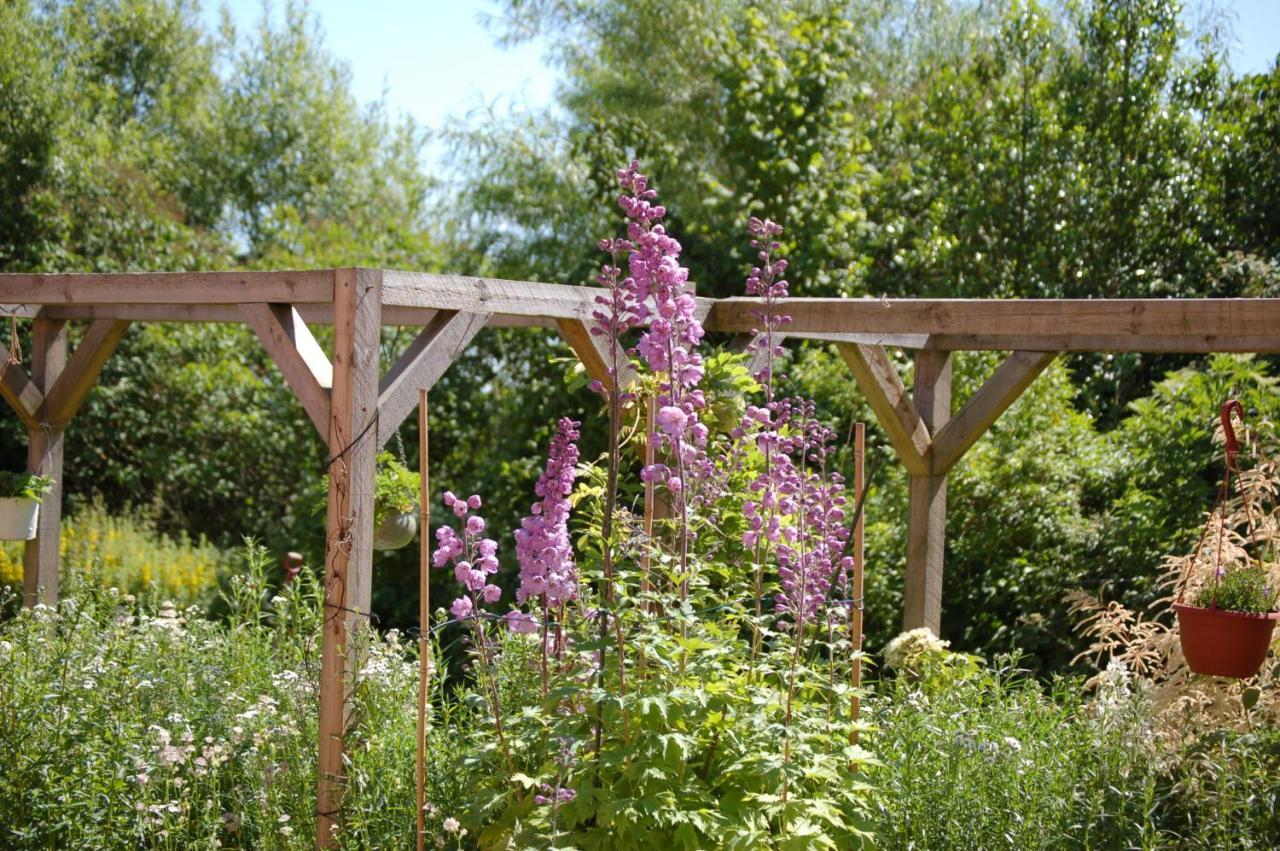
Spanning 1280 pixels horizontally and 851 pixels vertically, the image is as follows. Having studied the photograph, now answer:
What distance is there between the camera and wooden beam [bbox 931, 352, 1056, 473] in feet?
15.8

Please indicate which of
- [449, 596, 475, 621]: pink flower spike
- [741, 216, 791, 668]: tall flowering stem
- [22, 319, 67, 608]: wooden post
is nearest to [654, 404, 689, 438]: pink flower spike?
[741, 216, 791, 668]: tall flowering stem

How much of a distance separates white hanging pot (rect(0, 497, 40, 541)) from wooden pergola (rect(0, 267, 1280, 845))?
13cm

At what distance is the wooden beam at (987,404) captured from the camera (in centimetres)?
480

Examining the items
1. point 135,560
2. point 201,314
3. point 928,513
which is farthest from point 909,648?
point 135,560

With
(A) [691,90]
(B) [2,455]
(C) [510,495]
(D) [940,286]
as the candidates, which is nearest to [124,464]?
(B) [2,455]

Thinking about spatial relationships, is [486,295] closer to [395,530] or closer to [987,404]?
[395,530]

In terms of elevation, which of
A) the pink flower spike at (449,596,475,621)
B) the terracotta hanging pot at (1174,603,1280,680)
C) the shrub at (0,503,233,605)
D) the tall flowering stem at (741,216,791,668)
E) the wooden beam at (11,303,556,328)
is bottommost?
the shrub at (0,503,233,605)

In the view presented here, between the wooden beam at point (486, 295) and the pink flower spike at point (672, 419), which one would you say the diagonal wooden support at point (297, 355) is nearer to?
the wooden beam at point (486, 295)

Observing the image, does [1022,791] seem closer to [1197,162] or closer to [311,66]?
[1197,162]

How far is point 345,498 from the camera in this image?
3.79m

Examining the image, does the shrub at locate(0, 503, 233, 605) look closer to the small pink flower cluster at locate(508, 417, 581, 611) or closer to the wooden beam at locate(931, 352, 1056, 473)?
the wooden beam at locate(931, 352, 1056, 473)

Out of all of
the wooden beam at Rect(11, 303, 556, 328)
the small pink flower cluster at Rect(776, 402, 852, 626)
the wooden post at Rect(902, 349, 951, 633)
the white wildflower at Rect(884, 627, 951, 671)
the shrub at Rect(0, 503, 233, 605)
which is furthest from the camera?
the shrub at Rect(0, 503, 233, 605)

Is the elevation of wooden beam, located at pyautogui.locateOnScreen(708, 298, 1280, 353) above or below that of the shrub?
above

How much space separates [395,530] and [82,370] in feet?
6.40
